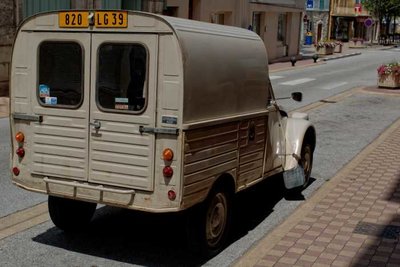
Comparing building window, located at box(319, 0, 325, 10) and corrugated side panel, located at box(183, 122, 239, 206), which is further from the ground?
building window, located at box(319, 0, 325, 10)

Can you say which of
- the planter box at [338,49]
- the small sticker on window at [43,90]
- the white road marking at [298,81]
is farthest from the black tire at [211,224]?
the planter box at [338,49]

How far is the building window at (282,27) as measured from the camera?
41469 millimetres

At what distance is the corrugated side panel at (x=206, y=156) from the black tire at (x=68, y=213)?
1.71 meters

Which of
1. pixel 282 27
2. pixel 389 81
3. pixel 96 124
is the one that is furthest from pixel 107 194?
pixel 282 27

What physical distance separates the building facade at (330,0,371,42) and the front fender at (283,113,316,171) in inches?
2433

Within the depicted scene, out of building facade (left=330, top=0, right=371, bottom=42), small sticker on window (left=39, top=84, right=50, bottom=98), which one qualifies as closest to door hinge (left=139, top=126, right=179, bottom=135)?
small sticker on window (left=39, top=84, right=50, bottom=98)

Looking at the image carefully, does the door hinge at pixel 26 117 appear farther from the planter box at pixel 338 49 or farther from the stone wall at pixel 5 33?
the planter box at pixel 338 49

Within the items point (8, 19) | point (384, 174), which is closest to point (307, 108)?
point (384, 174)

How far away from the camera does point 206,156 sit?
5660 mm

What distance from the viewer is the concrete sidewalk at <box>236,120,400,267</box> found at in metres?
5.93

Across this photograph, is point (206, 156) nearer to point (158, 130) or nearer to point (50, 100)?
point (158, 130)

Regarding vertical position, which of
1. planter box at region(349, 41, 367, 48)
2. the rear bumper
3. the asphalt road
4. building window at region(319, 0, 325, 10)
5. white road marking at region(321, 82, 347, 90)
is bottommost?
the asphalt road

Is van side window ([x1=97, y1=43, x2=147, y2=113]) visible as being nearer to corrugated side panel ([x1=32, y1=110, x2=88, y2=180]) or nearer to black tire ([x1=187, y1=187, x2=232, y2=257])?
corrugated side panel ([x1=32, y1=110, x2=88, y2=180])

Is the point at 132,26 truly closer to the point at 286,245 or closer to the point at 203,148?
the point at 203,148
